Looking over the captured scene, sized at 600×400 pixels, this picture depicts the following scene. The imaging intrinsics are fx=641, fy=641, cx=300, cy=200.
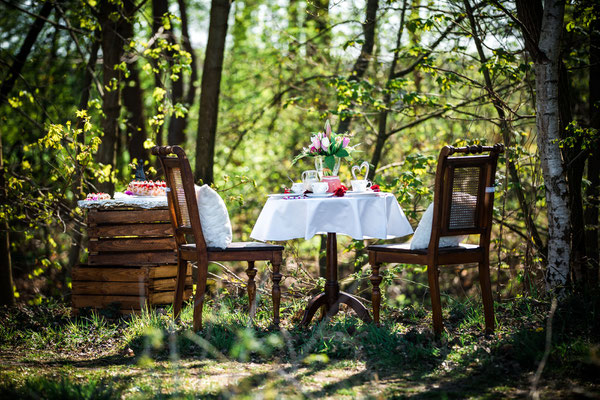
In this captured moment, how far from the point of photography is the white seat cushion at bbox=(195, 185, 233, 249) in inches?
188

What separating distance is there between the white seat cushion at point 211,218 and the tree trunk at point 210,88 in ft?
6.93

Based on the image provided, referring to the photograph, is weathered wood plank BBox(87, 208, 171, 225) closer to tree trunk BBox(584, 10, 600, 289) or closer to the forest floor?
the forest floor

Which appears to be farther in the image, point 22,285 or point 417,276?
point 417,276

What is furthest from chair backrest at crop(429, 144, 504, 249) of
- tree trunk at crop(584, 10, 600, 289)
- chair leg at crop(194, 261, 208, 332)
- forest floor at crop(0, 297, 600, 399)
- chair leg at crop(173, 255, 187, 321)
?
chair leg at crop(173, 255, 187, 321)

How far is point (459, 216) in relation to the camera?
178 inches

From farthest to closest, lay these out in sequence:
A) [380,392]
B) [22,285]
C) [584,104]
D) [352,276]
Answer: [22,285]
[584,104]
[352,276]
[380,392]

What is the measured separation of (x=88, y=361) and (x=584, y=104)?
6565 millimetres

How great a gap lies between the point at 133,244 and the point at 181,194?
1.24 metres

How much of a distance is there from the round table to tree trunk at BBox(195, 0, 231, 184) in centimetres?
219

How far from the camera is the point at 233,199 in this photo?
671 cm

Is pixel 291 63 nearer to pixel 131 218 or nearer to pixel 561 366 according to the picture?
pixel 131 218

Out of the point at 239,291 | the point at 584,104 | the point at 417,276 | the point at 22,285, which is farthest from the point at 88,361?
the point at 417,276

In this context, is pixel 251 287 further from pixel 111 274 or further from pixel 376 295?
pixel 111 274

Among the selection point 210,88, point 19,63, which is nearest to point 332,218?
point 210,88
